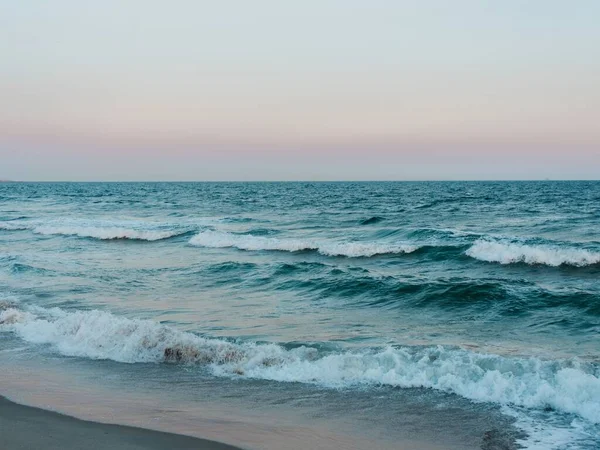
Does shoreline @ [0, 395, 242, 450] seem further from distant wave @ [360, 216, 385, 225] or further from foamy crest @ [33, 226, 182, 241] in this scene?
distant wave @ [360, 216, 385, 225]

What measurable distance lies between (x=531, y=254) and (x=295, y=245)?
8877 mm

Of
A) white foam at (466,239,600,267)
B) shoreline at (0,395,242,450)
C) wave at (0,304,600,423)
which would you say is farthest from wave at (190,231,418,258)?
shoreline at (0,395,242,450)

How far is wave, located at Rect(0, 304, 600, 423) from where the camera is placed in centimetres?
722

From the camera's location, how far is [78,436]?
5910 millimetres

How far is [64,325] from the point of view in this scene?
1098 cm

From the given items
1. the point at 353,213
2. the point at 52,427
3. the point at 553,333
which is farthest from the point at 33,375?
the point at 353,213

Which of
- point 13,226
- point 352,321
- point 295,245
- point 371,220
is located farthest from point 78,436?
point 13,226

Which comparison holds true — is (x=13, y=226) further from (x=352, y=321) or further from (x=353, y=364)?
(x=353, y=364)

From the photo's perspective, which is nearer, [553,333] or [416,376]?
[416,376]

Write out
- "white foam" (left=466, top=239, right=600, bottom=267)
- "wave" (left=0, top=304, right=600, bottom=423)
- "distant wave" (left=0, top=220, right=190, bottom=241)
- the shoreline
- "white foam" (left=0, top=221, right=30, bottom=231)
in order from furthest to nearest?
1. "white foam" (left=0, top=221, right=30, bottom=231)
2. "distant wave" (left=0, top=220, right=190, bottom=241)
3. "white foam" (left=466, top=239, right=600, bottom=267)
4. "wave" (left=0, top=304, right=600, bottom=423)
5. the shoreline

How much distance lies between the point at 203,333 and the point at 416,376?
428 cm

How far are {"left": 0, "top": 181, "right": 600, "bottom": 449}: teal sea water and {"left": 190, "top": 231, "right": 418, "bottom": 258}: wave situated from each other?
0.09 metres

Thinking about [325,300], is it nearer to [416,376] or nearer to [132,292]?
[132,292]

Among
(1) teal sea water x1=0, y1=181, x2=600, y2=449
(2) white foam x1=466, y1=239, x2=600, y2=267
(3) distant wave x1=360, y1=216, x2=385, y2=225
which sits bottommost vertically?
(1) teal sea water x1=0, y1=181, x2=600, y2=449
